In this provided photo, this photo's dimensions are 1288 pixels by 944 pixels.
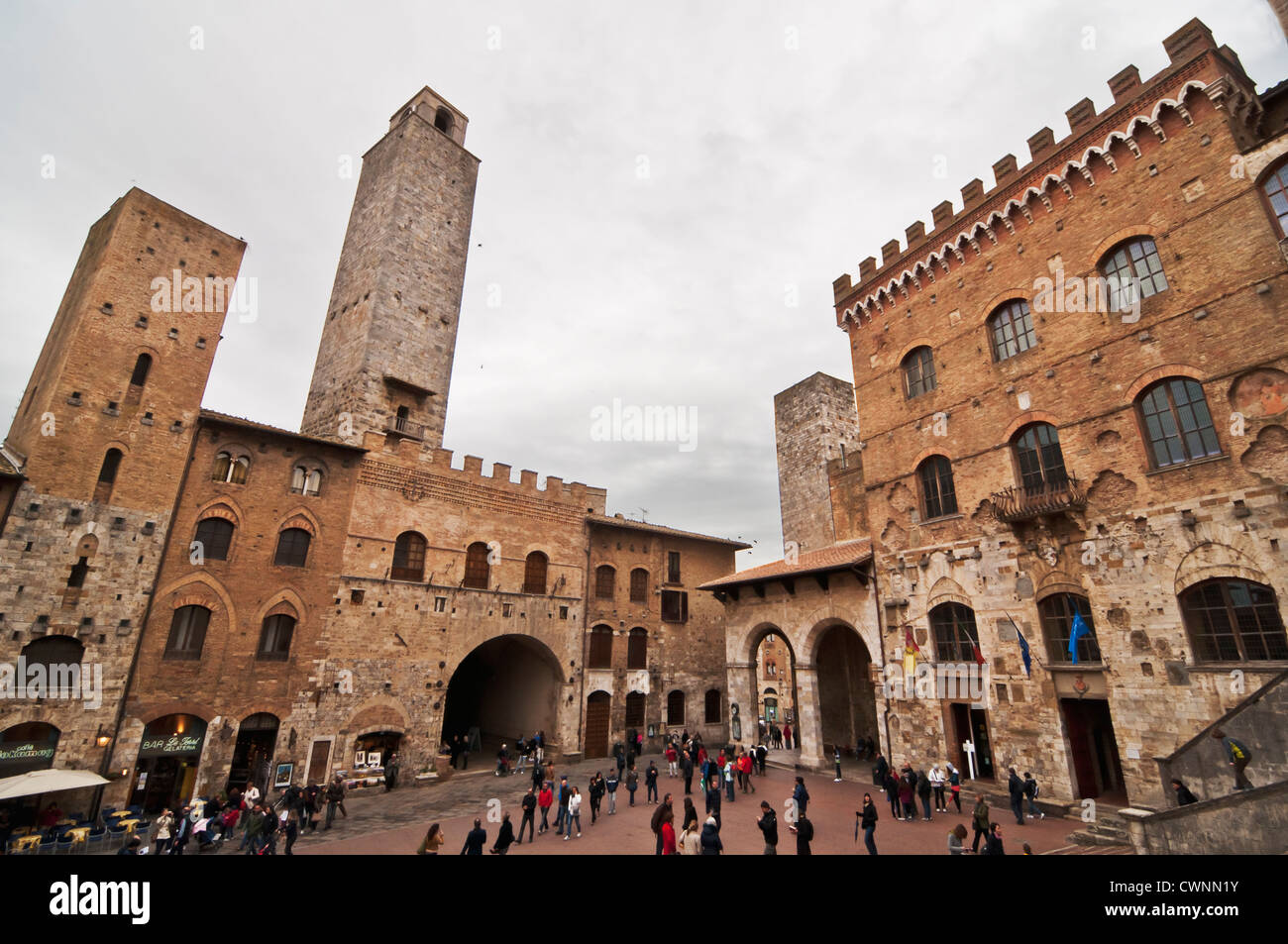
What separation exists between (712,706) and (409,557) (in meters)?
17.1

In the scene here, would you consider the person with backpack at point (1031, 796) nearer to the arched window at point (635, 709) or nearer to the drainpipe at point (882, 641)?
the drainpipe at point (882, 641)

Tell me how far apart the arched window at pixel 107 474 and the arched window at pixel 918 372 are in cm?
2485

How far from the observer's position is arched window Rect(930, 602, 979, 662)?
16578 millimetres

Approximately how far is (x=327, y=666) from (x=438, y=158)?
24.1 meters

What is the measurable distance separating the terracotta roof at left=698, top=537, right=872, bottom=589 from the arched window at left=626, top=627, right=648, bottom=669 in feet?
14.5

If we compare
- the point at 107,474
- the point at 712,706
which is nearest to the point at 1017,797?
the point at 712,706

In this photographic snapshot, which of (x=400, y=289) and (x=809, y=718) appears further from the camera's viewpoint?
(x=400, y=289)

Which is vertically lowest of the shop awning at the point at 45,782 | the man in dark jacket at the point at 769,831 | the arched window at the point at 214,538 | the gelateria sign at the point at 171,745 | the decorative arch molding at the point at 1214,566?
the man in dark jacket at the point at 769,831

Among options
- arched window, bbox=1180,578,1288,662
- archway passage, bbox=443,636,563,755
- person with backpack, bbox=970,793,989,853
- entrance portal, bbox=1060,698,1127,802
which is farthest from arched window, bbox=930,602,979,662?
archway passage, bbox=443,636,563,755

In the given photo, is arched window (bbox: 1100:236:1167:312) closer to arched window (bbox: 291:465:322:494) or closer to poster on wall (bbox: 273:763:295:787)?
arched window (bbox: 291:465:322:494)

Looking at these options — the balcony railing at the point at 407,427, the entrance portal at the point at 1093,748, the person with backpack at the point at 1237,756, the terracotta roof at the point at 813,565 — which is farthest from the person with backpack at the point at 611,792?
the balcony railing at the point at 407,427

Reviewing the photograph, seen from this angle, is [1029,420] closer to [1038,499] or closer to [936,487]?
[1038,499]

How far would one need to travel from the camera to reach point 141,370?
17.5 m

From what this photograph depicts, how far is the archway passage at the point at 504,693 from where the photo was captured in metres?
25.0
